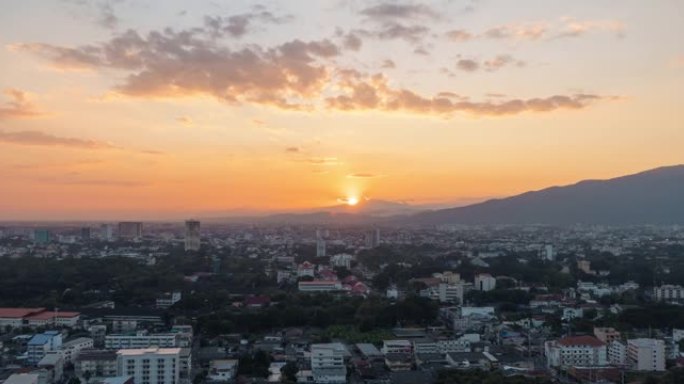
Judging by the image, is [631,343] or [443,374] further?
[631,343]

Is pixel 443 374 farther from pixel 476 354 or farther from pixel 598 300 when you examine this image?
pixel 598 300

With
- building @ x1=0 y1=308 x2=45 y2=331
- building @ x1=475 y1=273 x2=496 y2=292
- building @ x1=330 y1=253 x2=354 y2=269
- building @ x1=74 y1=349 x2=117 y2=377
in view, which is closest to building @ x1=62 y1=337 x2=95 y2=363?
building @ x1=74 y1=349 x2=117 y2=377

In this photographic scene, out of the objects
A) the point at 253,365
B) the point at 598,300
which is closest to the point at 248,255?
the point at 598,300

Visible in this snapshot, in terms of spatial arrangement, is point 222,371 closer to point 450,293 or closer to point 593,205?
point 450,293

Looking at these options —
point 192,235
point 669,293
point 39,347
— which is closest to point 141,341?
point 39,347

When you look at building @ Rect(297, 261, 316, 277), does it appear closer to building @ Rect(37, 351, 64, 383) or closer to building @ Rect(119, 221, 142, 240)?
building @ Rect(37, 351, 64, 383)

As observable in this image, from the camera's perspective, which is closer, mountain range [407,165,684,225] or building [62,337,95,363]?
building [62,337,95,363]
